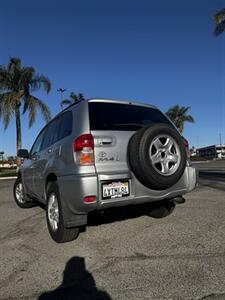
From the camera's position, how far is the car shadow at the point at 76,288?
324 cm

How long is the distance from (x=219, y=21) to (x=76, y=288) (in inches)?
1051

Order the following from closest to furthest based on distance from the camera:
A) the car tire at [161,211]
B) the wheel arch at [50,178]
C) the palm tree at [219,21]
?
the wheel arch at [50,178] → the car tire at [161,211] → the palm tree at [219,21]

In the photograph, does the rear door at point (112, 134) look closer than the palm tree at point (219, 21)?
Yes

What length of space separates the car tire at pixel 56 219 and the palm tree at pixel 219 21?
2500cm

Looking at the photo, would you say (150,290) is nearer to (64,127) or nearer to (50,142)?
(64,127)

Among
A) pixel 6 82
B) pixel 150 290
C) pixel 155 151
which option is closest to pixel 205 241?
pixel 155 151

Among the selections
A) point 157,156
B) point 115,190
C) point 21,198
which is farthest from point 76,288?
point 21,198

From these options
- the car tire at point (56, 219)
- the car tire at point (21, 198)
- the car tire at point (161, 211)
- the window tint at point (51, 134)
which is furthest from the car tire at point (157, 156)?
the car tire at point (21, 198)

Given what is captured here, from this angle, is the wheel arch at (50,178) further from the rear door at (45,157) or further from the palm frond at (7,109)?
the palm frond at (7,109)

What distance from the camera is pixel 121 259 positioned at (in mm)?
4145

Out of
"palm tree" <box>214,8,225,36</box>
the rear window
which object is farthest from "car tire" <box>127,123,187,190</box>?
"palm tree" <box>214,8,225,36</box>

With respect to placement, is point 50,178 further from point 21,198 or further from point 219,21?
point 219,21

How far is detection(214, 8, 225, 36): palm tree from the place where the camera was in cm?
2652

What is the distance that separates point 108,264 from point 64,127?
2096 millimetres
